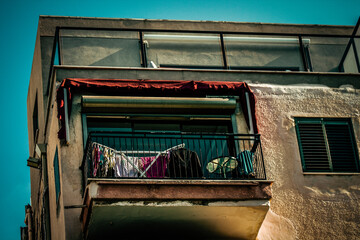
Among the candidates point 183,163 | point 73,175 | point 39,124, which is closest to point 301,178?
point 183,163

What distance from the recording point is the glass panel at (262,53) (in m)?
20.4

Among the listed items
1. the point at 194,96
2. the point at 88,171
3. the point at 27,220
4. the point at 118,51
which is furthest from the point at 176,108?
the point at 27,220

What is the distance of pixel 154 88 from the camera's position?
52.4 ft

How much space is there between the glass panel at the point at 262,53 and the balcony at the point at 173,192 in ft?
18.0

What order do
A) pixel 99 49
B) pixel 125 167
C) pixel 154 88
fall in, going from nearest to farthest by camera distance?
1. pixel 125 167
2. pixel 154 88
3. pixel 99 49

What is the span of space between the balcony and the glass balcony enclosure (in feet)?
16.3

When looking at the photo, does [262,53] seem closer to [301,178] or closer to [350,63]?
[350,63]

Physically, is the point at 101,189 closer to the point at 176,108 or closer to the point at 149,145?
the point at 149,145

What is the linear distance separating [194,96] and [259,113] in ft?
4.84

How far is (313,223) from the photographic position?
15070mm

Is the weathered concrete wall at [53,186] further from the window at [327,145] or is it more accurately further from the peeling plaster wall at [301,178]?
the window at [327,145]

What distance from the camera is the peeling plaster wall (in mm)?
15023

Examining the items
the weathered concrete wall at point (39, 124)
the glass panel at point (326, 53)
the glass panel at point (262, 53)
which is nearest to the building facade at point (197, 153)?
the weathered concrete wall at point (39, 124)

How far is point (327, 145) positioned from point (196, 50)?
18.0 feet
